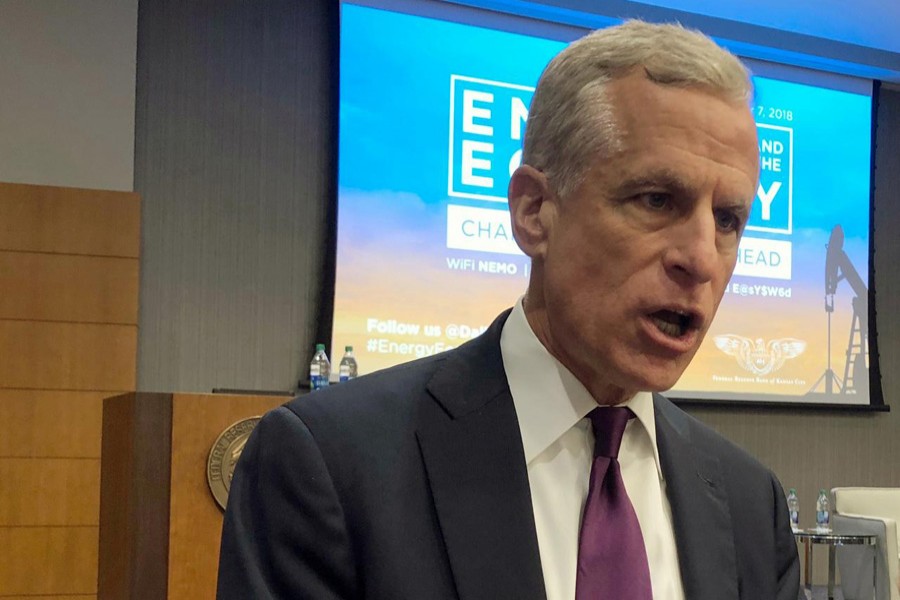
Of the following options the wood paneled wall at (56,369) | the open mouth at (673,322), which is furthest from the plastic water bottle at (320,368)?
the open mouth at (673,322)

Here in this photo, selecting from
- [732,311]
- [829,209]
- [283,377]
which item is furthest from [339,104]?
[829,209]

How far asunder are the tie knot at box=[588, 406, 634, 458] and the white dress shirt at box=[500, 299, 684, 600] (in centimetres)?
1

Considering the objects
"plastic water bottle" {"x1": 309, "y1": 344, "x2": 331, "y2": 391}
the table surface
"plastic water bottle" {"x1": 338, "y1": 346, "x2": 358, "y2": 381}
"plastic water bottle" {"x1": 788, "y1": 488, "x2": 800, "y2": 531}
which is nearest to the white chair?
the table surface

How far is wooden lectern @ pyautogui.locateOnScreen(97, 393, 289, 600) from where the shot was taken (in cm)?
268

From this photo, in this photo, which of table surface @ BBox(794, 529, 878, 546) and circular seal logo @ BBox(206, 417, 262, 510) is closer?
circular seal logo @ BBox(206, 417, 262, 510)

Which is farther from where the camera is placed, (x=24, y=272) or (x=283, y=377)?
(x=283, y=377)

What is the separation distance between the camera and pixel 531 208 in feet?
3.45

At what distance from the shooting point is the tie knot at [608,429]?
1051 millimetres

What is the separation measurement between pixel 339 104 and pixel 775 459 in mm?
3769

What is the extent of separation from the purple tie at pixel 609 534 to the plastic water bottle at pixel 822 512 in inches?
222

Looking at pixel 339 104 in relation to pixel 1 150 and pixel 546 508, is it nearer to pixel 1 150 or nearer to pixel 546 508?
pixel 1 150

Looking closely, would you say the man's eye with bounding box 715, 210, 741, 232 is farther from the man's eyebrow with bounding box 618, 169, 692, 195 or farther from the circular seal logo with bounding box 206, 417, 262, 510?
the circular seal logo with bounding box 206, 417, 262, 510

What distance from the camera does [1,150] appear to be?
16.4 feet

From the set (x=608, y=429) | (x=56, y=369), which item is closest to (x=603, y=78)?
(x=608, y=429)
